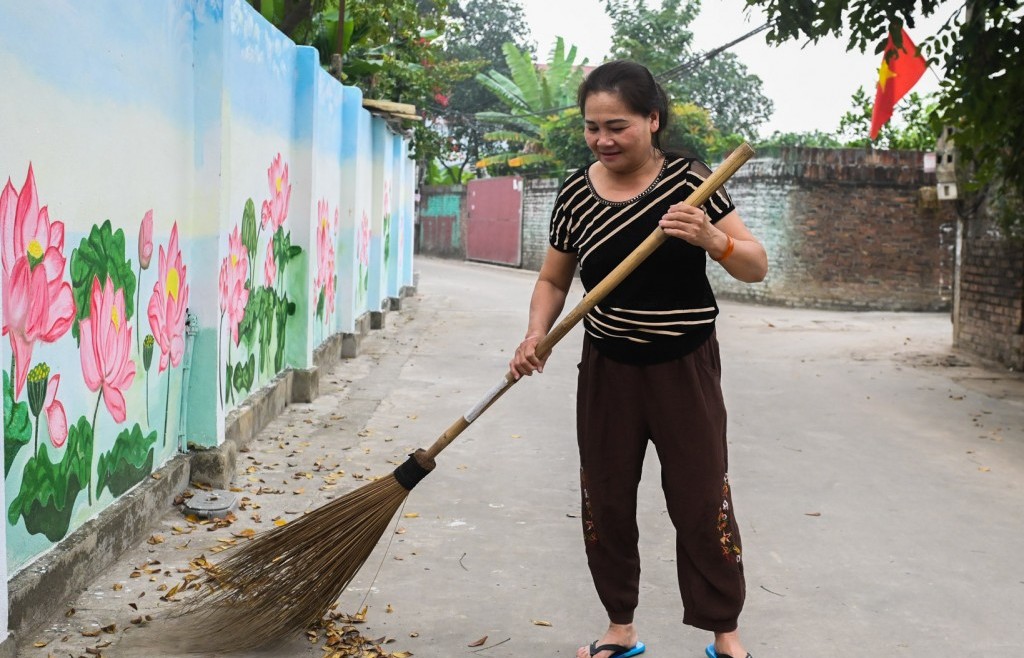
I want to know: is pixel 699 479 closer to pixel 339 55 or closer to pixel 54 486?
pixel 54 486

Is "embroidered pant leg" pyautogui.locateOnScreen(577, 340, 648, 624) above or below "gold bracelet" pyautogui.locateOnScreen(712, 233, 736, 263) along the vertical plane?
below

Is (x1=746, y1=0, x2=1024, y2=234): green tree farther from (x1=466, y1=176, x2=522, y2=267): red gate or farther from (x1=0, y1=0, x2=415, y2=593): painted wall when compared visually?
(x1=466, y1=176, x2=522, y2=267): red gate

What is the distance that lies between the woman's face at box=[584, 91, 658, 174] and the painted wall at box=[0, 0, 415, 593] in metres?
1.68

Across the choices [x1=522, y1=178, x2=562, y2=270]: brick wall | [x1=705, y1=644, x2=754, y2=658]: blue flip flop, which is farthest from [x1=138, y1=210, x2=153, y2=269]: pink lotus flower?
[x1=522, y1=178, x2=562, y2=270]: brick wall

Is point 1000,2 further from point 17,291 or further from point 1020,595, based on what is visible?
point 17,291

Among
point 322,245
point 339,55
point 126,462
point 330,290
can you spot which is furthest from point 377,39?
point 126,462

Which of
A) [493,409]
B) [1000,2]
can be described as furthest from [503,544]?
[1000,2]

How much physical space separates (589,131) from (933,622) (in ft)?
7.09

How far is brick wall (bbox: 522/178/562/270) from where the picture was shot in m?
27.9

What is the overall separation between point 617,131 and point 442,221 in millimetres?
34512

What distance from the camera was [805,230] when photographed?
17.9m

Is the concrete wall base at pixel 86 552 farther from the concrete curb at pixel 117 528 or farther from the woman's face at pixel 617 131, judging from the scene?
the woman's face at pixel 617 131

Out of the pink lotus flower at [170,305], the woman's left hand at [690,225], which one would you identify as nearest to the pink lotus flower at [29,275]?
the pink lotus flower at [170,305]

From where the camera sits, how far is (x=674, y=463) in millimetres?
3305
